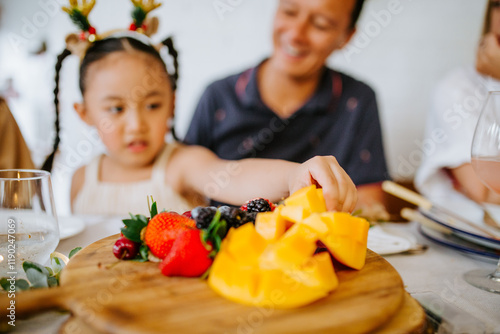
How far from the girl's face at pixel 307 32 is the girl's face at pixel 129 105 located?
1.92 feet

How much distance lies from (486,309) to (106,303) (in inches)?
21.6

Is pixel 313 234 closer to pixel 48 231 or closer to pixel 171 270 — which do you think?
pixel 171 270

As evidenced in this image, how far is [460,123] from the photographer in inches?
60.5

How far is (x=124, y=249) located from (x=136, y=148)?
43.1 inches

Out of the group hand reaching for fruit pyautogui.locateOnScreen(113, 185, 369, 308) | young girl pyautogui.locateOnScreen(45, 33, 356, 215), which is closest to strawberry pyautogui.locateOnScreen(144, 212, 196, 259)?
hand reaching for fruit pyautogui.locateOnScreen(113, 185, 369, 308)

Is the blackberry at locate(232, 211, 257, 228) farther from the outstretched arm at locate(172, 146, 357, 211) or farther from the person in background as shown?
the person in background

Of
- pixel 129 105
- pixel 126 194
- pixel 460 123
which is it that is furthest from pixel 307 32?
pixel 126 194

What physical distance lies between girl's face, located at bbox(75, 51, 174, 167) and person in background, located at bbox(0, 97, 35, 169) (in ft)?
1.08

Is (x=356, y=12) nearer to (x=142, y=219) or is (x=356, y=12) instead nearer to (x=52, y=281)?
(x=142, y=219)

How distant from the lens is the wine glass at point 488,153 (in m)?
0.67

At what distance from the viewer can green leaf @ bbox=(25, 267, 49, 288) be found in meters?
0.50

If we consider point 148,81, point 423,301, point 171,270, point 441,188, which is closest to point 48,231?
point 171,270

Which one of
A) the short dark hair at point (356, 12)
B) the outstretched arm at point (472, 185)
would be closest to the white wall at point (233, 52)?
the short dark hair at point (356, 12)

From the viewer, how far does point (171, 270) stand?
0.49m
